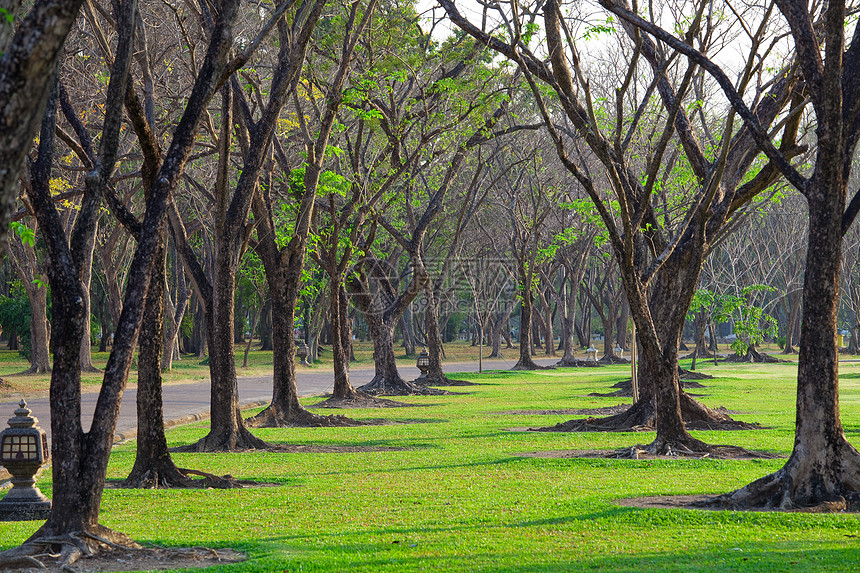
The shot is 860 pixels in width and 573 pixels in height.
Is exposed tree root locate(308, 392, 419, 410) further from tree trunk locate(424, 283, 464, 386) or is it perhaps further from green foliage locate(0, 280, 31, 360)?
green foliage locate(0, 280, 31, 360)

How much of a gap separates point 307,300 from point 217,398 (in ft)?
129

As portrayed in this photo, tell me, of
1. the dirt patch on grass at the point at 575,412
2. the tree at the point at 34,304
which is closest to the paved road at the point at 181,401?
the tree at the point at 34,304

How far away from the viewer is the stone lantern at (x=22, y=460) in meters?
8.69

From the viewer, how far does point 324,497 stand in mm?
9977

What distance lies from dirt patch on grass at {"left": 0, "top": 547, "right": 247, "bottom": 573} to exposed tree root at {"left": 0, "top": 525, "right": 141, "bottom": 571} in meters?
0.02

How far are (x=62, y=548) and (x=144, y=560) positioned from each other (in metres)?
0.58

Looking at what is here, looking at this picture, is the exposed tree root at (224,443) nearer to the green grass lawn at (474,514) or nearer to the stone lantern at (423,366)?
the green grass lawn at (474,514)

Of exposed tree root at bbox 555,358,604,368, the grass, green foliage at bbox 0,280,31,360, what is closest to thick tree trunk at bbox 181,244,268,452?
the grass

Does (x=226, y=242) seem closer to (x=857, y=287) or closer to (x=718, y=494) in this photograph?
(x=718, y=494)

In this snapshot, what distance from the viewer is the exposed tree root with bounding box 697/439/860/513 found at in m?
8.45

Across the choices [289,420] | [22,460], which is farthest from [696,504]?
[289,420]

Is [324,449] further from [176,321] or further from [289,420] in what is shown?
[176,321]

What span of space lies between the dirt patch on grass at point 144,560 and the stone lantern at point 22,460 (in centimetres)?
233

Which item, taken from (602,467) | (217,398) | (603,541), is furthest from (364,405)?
(603,541)
